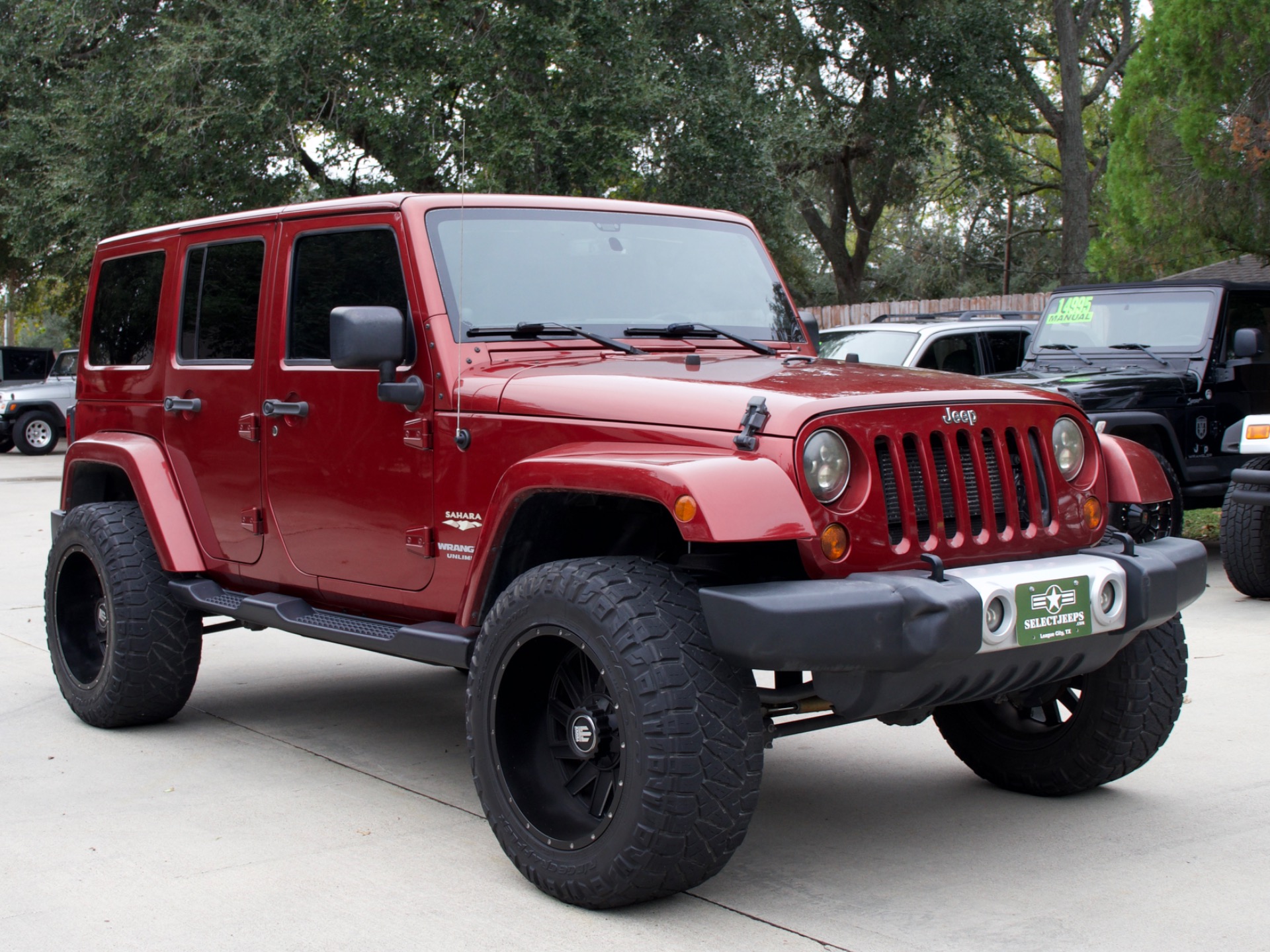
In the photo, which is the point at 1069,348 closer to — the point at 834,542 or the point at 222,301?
the point at 222,301

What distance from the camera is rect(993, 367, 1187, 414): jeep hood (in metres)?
9.52

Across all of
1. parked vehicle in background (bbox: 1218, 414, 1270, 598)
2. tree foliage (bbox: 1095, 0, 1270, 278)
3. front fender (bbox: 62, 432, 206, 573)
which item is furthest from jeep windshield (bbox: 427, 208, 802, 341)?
tree foliage (bbox: 1095, 0, 1270, 278)

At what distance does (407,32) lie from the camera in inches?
715

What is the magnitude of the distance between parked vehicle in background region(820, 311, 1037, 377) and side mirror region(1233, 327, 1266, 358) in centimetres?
176

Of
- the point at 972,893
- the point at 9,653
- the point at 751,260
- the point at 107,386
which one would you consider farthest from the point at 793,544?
the point at 9,653

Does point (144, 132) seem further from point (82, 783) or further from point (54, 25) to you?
point (82, 783)

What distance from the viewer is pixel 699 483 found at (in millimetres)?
3373

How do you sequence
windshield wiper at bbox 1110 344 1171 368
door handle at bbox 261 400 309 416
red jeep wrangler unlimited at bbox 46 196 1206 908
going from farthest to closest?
windshield wiper at bbox 1110 344 1171 368, door handle at bbox 261 400 309 416, red jeep wrangler unlimited at bbox 46 196 1206 908

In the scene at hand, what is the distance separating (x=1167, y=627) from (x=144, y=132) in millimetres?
18947

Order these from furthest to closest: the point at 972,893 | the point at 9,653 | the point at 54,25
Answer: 1. the point at 54,25
2. the point at 9,653
3. the point at 972,893

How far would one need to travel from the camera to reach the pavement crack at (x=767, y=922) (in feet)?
11.3

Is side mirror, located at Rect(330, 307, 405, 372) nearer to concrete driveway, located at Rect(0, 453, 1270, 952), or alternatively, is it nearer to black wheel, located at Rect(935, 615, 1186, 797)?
concrete driveway, located at Rect(0, 453, 1270, 952)

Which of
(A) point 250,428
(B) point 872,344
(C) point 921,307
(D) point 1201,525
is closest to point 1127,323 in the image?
(B) point 872,344

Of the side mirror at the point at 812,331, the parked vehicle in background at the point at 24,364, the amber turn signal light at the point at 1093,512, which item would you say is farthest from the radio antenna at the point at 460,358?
the parked vehicle in background at the point at 24,364
